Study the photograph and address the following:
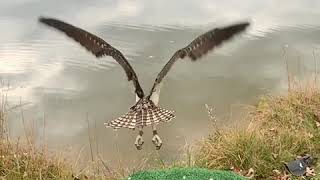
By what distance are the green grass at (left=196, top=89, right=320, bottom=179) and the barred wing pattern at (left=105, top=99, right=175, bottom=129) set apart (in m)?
0.42

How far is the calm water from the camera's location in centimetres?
638

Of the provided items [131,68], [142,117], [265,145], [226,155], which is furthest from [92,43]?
[265,145]

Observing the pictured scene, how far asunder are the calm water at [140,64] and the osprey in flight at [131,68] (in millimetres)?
339

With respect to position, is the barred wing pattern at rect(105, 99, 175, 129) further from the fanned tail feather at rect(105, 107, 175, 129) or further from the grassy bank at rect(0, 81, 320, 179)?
the grassy bank at rect(0, 81, 320, 179)

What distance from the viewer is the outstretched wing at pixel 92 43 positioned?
5633 mm

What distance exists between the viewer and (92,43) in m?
5.80

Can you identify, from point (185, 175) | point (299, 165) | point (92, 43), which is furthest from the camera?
point (92, 43)

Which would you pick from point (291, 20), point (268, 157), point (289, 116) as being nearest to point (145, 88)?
point (289, 116)

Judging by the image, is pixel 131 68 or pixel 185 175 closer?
pixel 185 175

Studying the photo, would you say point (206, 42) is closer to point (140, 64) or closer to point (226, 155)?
point (226, 155)

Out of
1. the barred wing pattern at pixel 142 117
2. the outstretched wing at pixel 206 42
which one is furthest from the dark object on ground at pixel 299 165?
the outstretched wing at pixel 206 42

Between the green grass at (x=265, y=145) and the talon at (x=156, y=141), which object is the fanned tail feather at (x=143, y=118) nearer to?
the talon at (x=156, y=141)

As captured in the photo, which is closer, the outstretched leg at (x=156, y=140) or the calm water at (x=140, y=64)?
the outstretched leg at (x=156, y=140)

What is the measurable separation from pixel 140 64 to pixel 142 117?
2.19 metres
